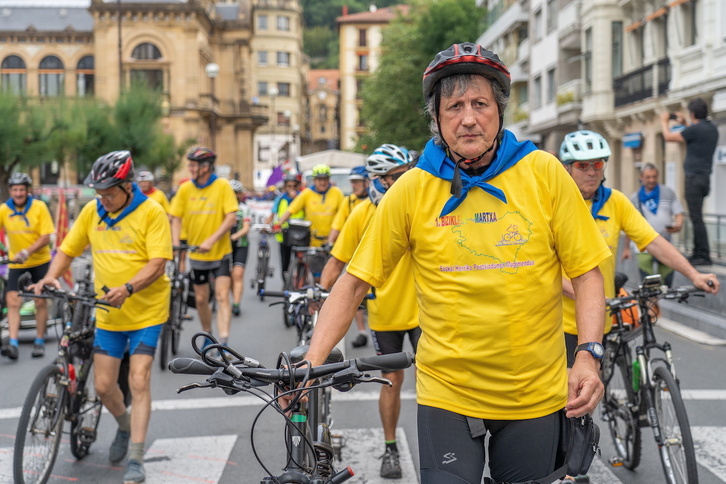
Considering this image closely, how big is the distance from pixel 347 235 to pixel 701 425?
2999 millimetres

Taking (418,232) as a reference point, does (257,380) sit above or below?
below

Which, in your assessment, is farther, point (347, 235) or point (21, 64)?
point (21, 64)

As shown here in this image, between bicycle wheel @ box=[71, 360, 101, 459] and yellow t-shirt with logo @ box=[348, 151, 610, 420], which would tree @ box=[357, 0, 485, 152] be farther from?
yellow t-shirt with logo @ box=[348, 151, 610, 420]

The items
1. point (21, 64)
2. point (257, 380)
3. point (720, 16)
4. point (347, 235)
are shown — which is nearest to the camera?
point (257, 380)

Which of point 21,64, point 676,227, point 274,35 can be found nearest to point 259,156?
point 274,35

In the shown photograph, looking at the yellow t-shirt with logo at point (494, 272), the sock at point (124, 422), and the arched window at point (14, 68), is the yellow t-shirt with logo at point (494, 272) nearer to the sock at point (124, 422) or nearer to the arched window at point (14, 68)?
the sock at point (124, 422)

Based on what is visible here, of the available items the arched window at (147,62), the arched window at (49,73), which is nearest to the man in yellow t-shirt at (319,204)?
the arched window at (147,62)

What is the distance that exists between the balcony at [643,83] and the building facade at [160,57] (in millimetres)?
32113

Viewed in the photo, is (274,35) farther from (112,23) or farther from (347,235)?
(347,235)

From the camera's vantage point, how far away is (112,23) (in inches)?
2923

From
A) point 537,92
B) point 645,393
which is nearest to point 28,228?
point 645,393

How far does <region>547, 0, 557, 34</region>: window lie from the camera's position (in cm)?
4216

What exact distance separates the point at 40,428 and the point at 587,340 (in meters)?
3.88

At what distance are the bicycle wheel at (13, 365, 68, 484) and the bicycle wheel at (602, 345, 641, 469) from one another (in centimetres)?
338
